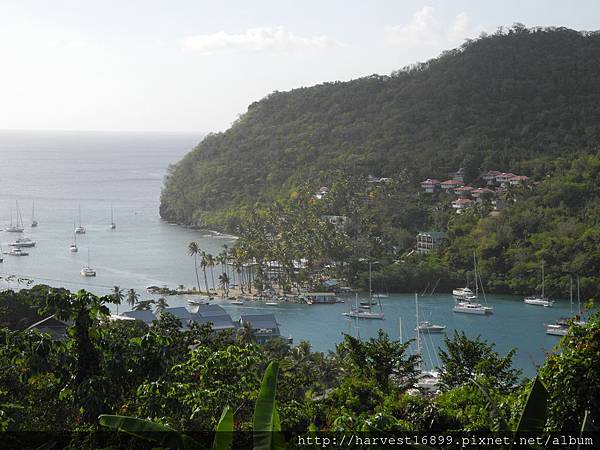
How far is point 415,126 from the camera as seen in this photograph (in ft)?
192

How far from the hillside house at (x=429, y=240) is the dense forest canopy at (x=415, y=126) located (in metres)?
8.91

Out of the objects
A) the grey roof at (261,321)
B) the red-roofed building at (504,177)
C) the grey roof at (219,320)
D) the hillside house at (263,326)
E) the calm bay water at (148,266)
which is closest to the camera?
the hillside house at (263,326)

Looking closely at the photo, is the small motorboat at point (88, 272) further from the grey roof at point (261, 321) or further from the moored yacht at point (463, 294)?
the moored yacht at point (463, 294)

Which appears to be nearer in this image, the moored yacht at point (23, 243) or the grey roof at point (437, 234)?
the grey roof at point (437, 234)

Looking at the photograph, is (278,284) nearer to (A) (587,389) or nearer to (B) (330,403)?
Answer: (B) (330,403)

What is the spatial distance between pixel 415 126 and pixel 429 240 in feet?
66.9

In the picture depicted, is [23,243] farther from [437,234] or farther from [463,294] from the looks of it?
[463,294]

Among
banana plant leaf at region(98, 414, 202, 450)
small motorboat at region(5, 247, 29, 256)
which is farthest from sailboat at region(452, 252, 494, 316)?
banana plant leaf at region(98, 414, 202, 450)

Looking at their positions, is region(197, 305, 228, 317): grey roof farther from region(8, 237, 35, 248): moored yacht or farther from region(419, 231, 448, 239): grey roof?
region(8, 237, 35, 248): moored yacht

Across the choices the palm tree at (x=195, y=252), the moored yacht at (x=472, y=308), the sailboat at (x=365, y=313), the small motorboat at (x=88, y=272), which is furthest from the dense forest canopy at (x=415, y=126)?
the sailboat at (x=365, y=313)

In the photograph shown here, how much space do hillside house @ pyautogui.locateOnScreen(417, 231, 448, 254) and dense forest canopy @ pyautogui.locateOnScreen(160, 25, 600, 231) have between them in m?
8.91

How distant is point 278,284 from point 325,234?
4.07 meters

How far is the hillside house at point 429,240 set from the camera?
39.5m

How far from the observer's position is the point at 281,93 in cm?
7325
